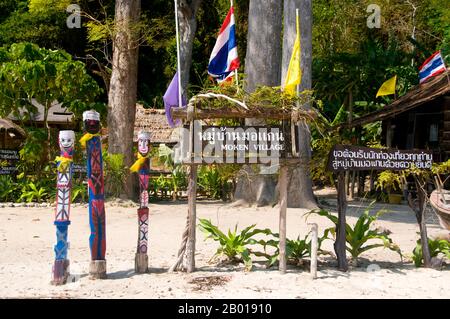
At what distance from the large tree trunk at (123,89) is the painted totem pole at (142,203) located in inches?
373

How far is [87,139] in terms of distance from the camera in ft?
24.4

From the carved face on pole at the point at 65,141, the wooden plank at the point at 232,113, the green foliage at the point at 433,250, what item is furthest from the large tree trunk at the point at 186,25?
the green foliage at the point at 433,250

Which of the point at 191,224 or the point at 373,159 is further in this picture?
the point at 373,159

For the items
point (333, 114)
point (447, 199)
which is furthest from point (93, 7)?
point (447, 199)

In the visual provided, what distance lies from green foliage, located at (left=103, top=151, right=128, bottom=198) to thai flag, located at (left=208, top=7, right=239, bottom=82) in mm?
5974

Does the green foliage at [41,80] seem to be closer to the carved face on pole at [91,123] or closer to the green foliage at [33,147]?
the green foliage at [33,147]

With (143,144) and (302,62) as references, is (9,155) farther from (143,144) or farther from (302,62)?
(143,144)

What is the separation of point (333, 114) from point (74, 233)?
15593mm

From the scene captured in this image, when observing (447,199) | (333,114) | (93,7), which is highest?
(93,7)

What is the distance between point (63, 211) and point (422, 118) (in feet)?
52.0

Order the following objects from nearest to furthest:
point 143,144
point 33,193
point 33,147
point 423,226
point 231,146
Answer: point 231,146
point 143,144
point 423,226
point 33,193
point 33,147

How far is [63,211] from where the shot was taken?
720 cm

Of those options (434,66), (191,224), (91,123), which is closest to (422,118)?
(434,66)

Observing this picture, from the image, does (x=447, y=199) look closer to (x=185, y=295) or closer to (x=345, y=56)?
(x=185, y=295)
